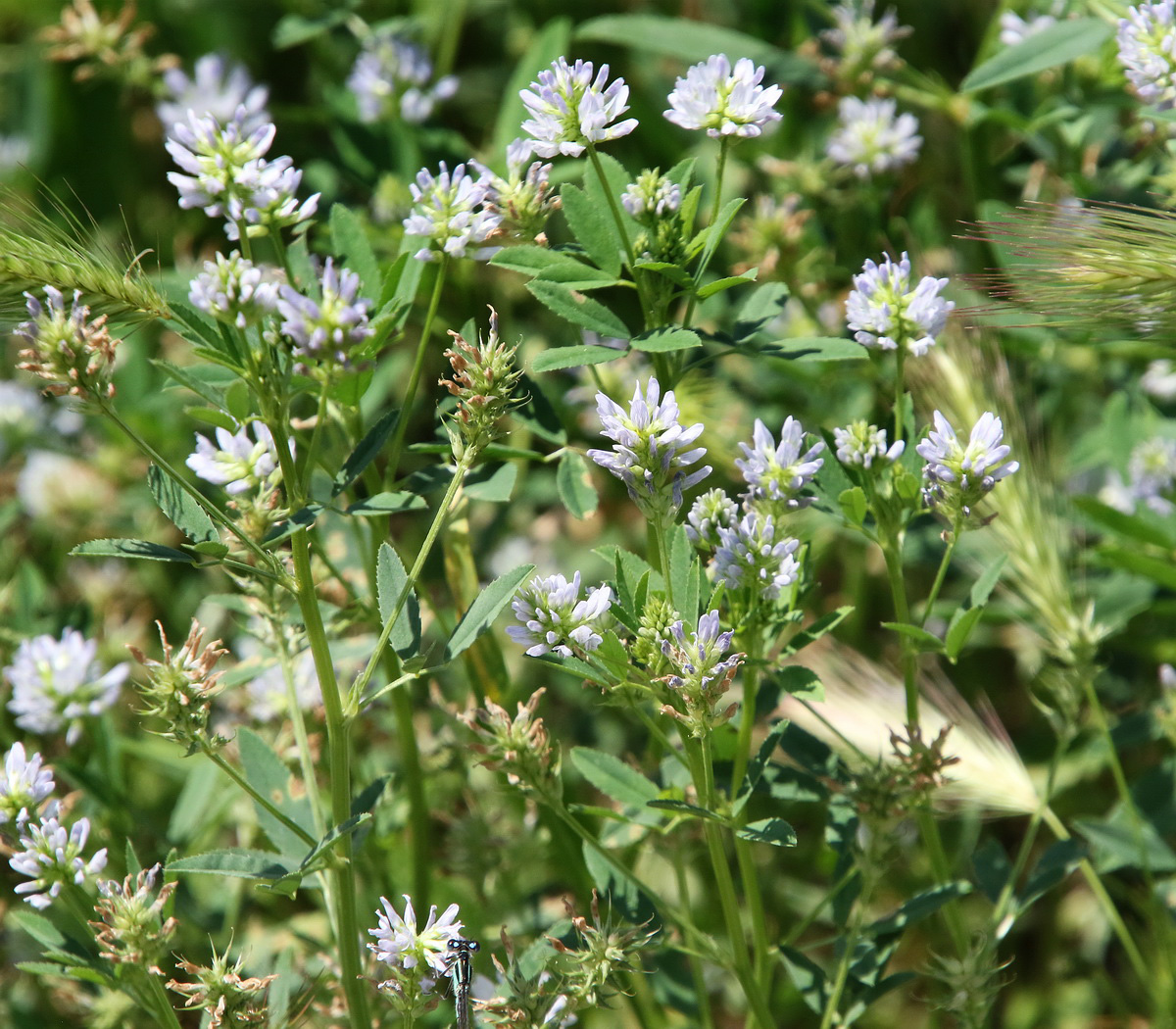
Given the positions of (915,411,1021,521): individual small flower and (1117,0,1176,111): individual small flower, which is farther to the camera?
(1117,0,1176,111): individual small flower

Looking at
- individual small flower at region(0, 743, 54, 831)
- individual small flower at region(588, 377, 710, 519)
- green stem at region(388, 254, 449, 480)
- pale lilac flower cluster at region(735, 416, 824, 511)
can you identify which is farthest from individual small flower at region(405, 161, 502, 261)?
individual small flower at region(0, 743, 54, 831)

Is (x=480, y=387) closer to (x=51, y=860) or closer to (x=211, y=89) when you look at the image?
(x=51, y=860)

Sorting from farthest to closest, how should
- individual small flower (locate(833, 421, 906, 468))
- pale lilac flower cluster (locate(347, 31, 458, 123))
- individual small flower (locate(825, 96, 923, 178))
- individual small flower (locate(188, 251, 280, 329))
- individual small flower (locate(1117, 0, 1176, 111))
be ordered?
pale lilac flower cluster (locate(347, 31, 458, 123)), individual small flower (locate(825, 96, 923, 178)), individual small flower (locate(1117, 0, 1176, 111)), individual small flower (locate(833, 421, 906, 468)), individual small flower (locate(188, 251, 280, 329))

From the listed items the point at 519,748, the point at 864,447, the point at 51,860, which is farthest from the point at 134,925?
the point at 864,447

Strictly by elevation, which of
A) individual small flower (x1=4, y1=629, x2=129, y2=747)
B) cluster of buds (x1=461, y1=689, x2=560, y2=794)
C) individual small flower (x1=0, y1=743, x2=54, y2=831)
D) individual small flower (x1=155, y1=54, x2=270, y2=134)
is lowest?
individual small flower (x1=4, y1=629, x2=129, y2=747)

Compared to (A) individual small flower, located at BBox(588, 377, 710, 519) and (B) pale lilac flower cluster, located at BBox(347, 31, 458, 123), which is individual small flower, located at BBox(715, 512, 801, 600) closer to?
(A) individual small flower, located at BBox(588, 377, 710, 519)
